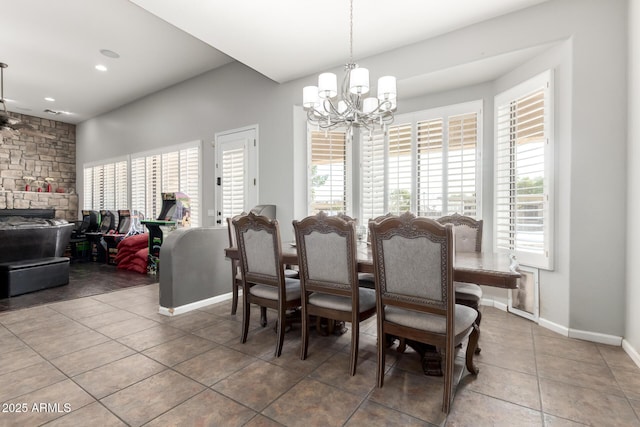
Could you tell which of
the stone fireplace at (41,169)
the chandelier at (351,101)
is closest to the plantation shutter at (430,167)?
the chandelier at (351,101)

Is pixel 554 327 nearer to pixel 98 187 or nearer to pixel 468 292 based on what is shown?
pixel 468 292

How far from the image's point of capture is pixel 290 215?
14.5 ft

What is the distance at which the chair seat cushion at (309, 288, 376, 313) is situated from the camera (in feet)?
6.97

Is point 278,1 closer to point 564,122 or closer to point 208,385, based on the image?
point 564,122

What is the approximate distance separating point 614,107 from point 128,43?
18.9ft

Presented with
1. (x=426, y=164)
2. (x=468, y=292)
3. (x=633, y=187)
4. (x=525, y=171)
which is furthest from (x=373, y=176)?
(x=633, y=187)

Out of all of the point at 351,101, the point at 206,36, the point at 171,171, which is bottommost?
the point at 171,171

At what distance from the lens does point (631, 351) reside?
7.68 feet

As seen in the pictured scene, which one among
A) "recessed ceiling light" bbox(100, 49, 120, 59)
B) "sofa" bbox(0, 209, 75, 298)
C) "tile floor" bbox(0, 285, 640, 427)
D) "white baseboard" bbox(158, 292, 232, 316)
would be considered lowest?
"tile floor" bbox(0, 285, 640, 427)

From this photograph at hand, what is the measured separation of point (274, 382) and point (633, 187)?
9.94ft

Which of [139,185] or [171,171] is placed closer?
[171,171]

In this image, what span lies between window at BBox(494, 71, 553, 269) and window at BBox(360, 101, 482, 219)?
0.95ft

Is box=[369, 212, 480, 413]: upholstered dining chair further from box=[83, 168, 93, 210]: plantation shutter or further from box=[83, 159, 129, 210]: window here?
box=[83, 168, 93, 210]: plantation shutter

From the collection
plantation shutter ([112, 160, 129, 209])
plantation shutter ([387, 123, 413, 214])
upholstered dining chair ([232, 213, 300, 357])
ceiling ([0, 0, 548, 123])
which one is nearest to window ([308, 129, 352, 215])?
plantation shutter ([387, 123, 413, 214])
